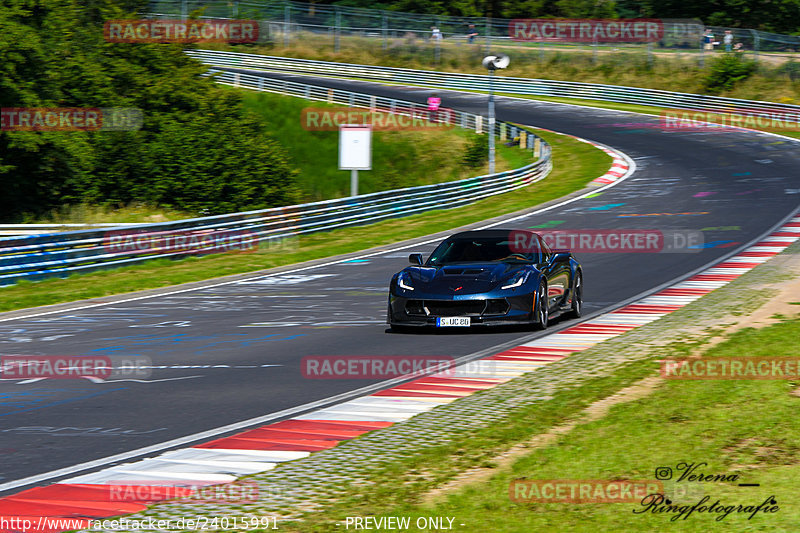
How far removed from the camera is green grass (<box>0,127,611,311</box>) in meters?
19.4

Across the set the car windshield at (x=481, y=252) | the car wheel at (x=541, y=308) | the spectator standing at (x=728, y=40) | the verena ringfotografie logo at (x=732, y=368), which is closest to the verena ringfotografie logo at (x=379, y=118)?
the spectator standing at (x=728, y=40)

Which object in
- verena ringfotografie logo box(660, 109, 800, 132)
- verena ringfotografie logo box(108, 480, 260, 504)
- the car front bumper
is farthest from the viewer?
verena ringfotografie logo box(660, 109, 800, 132)

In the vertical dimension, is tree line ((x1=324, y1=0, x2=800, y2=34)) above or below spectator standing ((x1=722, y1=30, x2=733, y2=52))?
above

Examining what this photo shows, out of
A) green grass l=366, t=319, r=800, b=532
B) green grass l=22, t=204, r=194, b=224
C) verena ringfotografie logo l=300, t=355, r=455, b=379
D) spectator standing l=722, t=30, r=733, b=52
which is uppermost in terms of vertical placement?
spectator standing l=722, t=30, r=733, b=52

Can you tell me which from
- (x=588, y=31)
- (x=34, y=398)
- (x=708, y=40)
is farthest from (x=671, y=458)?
(x=588, y=31)

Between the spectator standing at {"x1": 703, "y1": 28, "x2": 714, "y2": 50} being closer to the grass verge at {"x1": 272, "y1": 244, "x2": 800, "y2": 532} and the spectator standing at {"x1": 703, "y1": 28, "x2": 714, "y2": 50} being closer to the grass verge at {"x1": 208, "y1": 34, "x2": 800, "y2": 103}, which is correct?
the grass verge at {"x1": 208, "y1": 34, "x2": 800, "y2": 103}

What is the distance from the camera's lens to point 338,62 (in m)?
74.6

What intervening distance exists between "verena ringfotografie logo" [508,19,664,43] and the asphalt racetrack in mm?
36191

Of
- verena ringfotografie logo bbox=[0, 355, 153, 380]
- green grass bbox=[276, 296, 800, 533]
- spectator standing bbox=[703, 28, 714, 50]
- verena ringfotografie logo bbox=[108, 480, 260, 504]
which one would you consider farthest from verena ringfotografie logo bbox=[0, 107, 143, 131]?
spectator standing bbox=[703, 28, 714, 50]

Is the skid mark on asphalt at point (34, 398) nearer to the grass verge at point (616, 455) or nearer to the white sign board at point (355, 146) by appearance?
the grass verge at point (616, 455)

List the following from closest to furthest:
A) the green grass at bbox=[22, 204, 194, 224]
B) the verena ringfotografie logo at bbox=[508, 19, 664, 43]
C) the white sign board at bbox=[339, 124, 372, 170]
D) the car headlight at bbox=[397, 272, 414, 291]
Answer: the car headlight at bbox=[397, 272, 414, 291] → the green grass at bbox=[22, 204, 194, 224] → the white sign board at bbox=[339, 124, 372, 170] → the verena ringfotografie logo at bbox=[508, 19, 664, 43]

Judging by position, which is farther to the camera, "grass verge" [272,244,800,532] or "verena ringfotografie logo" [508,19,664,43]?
"verena ringfotografie logo" [508,19,664,43]

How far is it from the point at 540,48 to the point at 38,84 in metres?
40.9

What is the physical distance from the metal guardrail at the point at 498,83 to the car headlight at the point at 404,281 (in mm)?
43667
